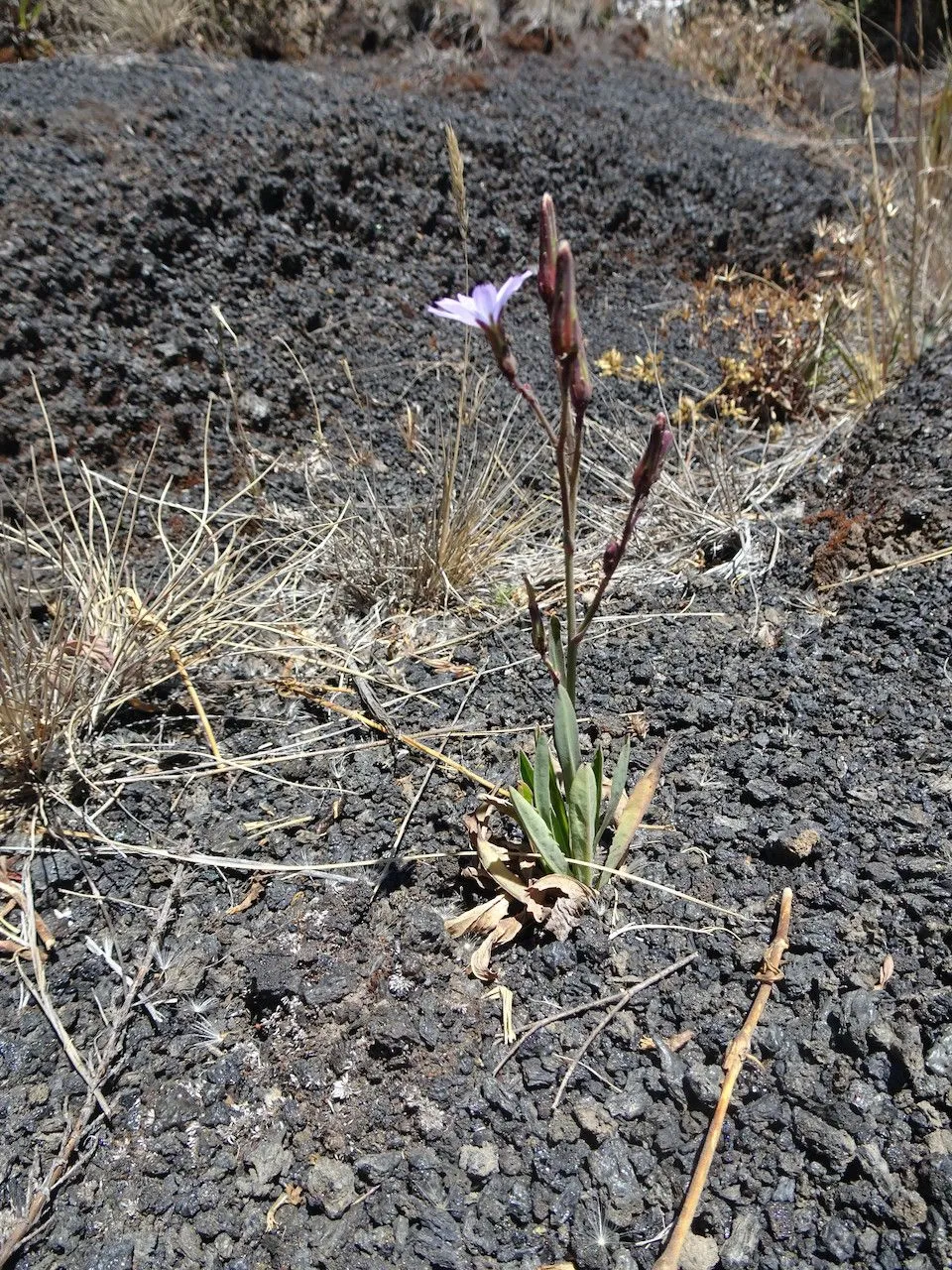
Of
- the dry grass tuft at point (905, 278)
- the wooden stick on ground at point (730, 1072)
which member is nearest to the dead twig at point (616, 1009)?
the wooden stick on ground at point (730, 1072)

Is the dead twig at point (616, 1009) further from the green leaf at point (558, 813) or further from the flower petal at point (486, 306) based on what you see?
the flower petal at point (486, 306)

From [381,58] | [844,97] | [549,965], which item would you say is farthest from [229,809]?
[844,97]

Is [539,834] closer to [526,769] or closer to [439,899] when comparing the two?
[526,769]

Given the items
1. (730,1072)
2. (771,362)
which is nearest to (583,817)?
(730,1072)

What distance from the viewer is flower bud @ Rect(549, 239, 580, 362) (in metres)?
1.06

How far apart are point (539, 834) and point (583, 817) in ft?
0.26

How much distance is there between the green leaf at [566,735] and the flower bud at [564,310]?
1.77 feet

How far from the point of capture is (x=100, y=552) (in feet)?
8.25

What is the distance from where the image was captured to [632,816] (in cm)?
155

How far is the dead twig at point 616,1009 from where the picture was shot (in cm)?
131

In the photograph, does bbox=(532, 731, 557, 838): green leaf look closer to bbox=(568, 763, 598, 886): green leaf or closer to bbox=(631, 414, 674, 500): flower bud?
bbox=(568, 763, 598, 886): green leaf

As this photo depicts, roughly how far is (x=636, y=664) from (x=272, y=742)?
2.76ft

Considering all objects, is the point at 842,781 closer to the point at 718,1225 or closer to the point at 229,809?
the point at 718,1225

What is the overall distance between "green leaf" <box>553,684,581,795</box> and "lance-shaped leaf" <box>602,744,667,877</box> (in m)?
0.16
